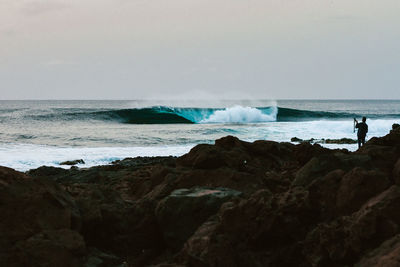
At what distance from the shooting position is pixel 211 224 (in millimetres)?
3867

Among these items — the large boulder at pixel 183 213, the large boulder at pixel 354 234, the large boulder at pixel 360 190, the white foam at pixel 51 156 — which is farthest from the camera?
the white foam at pixel 51 156

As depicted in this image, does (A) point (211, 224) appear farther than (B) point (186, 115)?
No

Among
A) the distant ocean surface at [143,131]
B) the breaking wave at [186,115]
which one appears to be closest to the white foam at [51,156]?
the distant ocean surface at [143,131]

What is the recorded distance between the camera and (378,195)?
364cm

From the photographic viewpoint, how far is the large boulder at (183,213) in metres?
4.25

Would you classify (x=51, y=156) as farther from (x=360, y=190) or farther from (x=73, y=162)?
(x=360, y=190)

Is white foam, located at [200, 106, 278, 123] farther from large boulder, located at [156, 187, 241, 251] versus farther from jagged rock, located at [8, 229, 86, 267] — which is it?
jagged rock, located at [8, 229, 86, 267]

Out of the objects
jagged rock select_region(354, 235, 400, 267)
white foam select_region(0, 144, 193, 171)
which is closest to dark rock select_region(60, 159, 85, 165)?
white foam select_region(0, 144, 193, 171)

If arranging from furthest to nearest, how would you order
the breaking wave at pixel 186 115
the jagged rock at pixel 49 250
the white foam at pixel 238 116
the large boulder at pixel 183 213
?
the white foam at pixel 238 116, the breaking wave at pixel 186 115, the large boulder at pixel 183 213, the jagged rock at pixel 49 250

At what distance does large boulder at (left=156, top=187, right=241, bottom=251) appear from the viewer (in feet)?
13.9

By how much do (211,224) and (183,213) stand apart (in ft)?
1.56

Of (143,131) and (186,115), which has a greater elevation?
(186,115)

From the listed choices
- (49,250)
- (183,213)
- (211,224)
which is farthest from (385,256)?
(49,250)

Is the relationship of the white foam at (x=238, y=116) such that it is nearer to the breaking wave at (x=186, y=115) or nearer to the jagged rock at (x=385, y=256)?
the breaking wave at (x=186, y=115)
